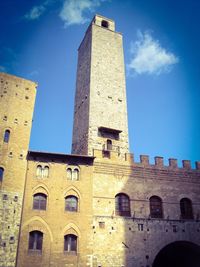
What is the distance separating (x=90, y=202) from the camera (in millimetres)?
17672

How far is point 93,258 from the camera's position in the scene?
16203 mm

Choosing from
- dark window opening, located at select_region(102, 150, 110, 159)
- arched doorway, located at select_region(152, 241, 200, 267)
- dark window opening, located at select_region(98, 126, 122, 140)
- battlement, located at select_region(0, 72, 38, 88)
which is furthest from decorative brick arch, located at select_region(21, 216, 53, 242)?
battlement, located at select_region(0, 72, 38, 88)

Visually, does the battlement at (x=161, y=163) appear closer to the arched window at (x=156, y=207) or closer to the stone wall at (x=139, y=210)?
the stone wall at (x=139, y=210)

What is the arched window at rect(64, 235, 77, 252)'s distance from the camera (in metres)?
16.3

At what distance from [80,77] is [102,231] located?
15986mm

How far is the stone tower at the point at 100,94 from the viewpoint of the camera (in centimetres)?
2247

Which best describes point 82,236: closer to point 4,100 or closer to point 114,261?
point 114,261

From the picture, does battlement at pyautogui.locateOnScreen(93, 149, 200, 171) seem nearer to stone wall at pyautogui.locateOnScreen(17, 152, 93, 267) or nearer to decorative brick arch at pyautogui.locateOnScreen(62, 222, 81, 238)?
stone wall at pyautogui.locateOnScreen(17, 152, 93, 267)

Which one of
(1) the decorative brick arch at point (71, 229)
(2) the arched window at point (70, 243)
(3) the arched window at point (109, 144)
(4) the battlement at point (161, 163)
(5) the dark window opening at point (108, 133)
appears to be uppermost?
(5) the dark window opening at point (108, 133)

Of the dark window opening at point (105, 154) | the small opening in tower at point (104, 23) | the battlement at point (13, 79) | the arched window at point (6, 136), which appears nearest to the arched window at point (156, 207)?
the dark window opening at point (105, 154)

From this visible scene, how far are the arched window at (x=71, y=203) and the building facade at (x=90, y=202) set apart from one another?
0.21 feet

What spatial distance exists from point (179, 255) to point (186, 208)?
12.3ft

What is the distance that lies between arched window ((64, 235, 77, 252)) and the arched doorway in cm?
664

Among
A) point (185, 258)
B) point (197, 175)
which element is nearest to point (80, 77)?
point (197, 175)
